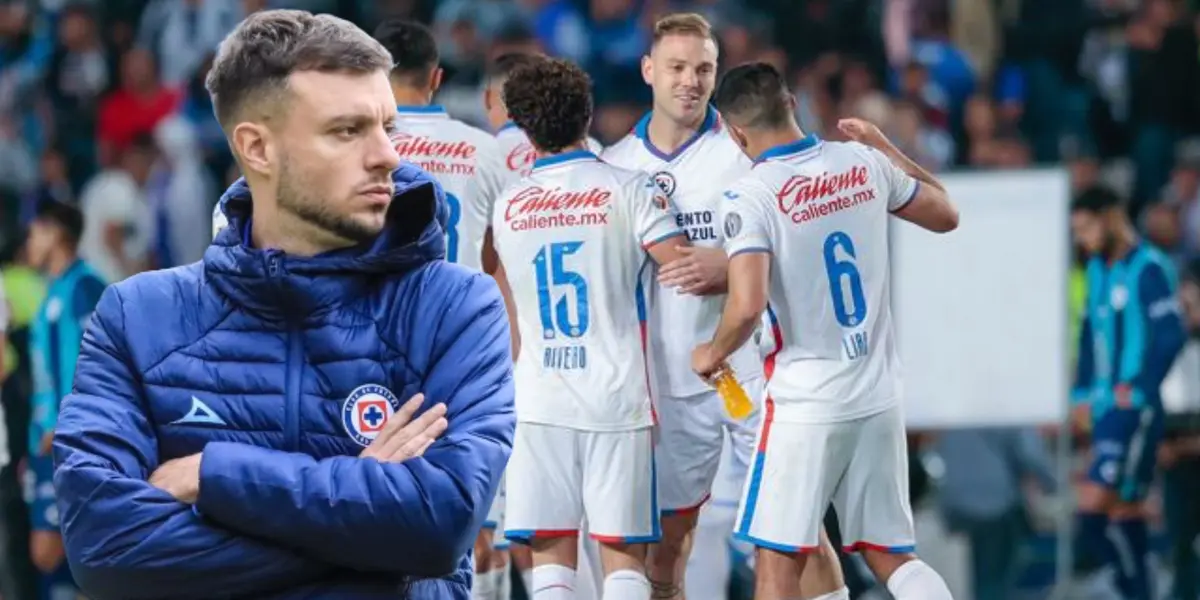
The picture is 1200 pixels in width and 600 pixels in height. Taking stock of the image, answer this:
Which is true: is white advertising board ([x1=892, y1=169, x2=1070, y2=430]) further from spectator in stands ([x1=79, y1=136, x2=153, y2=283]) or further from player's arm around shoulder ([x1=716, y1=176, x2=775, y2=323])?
spectator in stands ([x1=79, y1=136, x2=153, y2=283])

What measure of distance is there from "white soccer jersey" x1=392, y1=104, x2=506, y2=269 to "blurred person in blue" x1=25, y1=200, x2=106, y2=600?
2.75m

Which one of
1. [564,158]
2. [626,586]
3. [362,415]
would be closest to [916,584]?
[626,586]

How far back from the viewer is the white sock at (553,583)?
7965 mm

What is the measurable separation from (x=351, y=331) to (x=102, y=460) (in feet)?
1.41

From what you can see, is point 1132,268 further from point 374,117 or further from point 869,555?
point 374,117

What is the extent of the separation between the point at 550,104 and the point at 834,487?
5.38ft

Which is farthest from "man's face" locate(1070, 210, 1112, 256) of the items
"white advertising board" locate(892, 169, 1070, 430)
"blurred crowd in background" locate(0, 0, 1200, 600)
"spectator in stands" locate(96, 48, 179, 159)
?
"spectator in stands" locate(96, 48, 179, 159)

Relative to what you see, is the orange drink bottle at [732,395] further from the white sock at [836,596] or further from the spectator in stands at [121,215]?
the spectator in stands at [121,215]

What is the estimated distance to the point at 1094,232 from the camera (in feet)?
39.0

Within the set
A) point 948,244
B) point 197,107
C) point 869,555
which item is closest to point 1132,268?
point 948,244

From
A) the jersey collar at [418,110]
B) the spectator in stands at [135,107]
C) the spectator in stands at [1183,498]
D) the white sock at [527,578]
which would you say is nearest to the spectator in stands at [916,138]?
the spectator in stands at [1183,498]

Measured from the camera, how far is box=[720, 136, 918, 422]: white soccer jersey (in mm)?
7371

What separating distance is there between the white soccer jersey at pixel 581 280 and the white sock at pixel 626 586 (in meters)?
0.52

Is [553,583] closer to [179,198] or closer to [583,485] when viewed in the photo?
[583,485]
